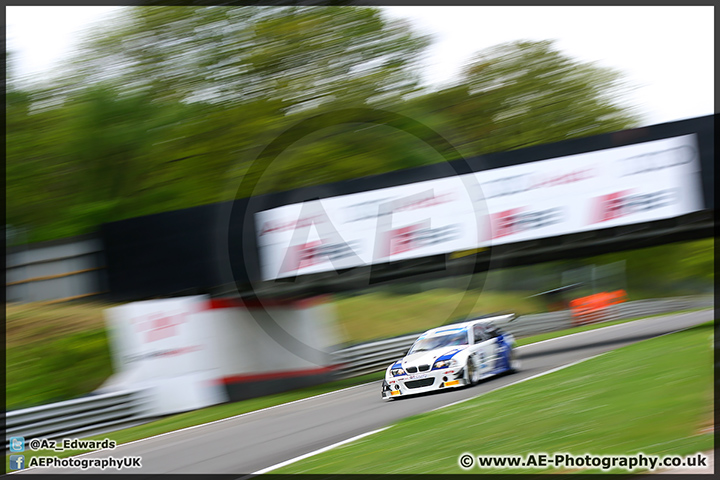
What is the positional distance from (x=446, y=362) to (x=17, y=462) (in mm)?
6300

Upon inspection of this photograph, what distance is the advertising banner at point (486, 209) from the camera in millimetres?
13922

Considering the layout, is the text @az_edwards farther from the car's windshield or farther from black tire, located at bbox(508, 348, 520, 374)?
black tire, located at bbox(508, 348, 520, 374)

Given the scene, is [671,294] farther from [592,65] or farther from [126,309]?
[126,309]

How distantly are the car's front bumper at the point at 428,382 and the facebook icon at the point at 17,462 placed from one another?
5386mm

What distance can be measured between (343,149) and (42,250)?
427 inches

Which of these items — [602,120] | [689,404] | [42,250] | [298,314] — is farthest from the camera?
[602,120]

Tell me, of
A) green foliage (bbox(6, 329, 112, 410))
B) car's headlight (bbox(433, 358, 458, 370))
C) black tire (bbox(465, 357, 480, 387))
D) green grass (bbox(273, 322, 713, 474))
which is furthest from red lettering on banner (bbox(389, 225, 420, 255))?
green foliage (bbox(6, 329, 112, 410))

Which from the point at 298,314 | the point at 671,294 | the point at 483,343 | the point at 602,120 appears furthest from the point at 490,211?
the point at 671,294

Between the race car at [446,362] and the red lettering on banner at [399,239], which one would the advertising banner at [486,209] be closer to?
the red lettering on banner at [399,239]

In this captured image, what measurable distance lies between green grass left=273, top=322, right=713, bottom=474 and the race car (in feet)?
3.52

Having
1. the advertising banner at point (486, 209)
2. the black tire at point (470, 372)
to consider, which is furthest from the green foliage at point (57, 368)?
the black tire at point (470, 372)

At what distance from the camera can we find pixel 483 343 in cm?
1141

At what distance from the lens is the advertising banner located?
13922 millimetres

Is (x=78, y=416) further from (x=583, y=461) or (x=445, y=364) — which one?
(x=583, y=461)
